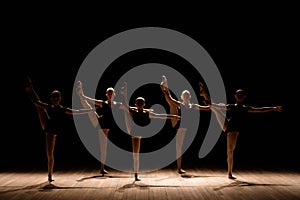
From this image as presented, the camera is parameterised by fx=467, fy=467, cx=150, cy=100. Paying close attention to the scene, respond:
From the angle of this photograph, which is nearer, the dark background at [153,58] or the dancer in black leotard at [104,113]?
the dancer in black leotard at [104,113]

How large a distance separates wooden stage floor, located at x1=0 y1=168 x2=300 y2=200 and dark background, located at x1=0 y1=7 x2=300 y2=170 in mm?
1252

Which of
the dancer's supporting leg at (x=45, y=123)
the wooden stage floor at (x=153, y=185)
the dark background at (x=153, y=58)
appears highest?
the dark background at (x=153, y=58)

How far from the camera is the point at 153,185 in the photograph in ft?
19.6

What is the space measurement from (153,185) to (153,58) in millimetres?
3557

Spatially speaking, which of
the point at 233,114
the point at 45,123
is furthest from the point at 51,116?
the point at 233,114

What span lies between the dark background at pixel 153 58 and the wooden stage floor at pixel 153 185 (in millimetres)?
1252

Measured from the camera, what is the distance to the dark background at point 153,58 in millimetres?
8625

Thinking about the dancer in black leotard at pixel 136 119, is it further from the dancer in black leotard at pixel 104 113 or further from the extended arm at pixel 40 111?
the extended arm at pixel 40 111

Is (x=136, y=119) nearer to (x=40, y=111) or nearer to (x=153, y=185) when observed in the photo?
(x=153, y=185)

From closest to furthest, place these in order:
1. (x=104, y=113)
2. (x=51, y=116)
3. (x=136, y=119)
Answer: (x=51, y=116) < (x=136, y=119) < (x=104, y=113)

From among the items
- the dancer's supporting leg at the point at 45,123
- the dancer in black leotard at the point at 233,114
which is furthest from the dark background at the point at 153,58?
the dancer's supporting leg at the point at 45,123

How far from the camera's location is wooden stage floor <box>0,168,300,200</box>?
17.2ft

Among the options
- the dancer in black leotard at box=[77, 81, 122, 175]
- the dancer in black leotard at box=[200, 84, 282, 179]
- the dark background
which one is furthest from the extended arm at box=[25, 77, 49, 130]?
the dancer in black leotard at box=[200, 84, 282, 179]

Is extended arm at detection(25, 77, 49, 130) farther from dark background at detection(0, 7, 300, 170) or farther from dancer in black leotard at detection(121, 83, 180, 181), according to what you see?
dark background at detection(0, 7, 300, 170)
